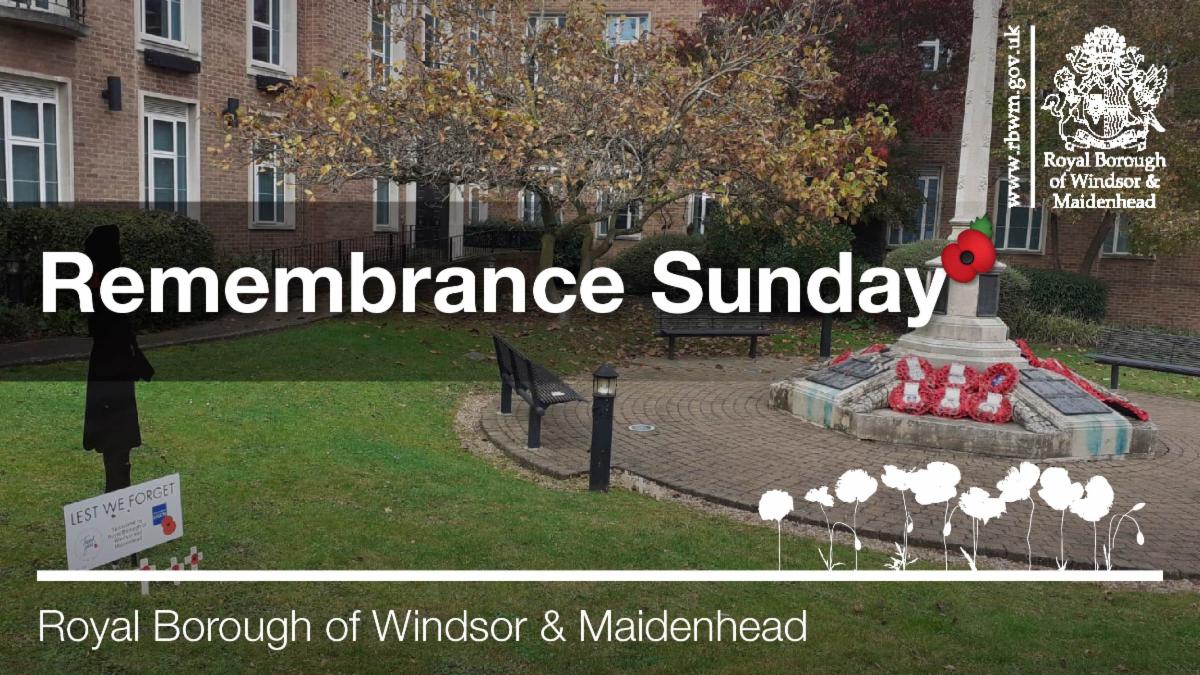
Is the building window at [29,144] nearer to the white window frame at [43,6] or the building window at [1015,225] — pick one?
the white window frame at [43,6]

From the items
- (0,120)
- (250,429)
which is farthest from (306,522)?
(0,120)

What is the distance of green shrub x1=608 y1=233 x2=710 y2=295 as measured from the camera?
73.8ft

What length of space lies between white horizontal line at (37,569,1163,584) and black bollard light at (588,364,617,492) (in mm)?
2055

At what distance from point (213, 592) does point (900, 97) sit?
780 inches

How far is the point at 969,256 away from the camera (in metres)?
9.87

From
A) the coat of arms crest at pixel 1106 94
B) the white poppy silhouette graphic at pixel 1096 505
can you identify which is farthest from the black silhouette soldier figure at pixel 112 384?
the coat of arms crest at pixel 1106 94

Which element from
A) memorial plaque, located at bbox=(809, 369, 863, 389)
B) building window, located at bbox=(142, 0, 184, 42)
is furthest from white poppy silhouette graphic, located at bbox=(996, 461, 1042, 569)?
building window, located at bbox=(142, 0, 184, 42)

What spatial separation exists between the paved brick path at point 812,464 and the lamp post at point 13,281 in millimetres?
8094

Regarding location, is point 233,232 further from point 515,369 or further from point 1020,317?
point 1020,317

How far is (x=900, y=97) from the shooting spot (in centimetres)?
2111

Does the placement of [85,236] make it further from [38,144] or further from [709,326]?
[709,326]

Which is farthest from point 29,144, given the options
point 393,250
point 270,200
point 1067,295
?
point 1067,295

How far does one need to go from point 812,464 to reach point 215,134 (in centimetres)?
1460

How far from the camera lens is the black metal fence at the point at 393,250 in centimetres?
2028
